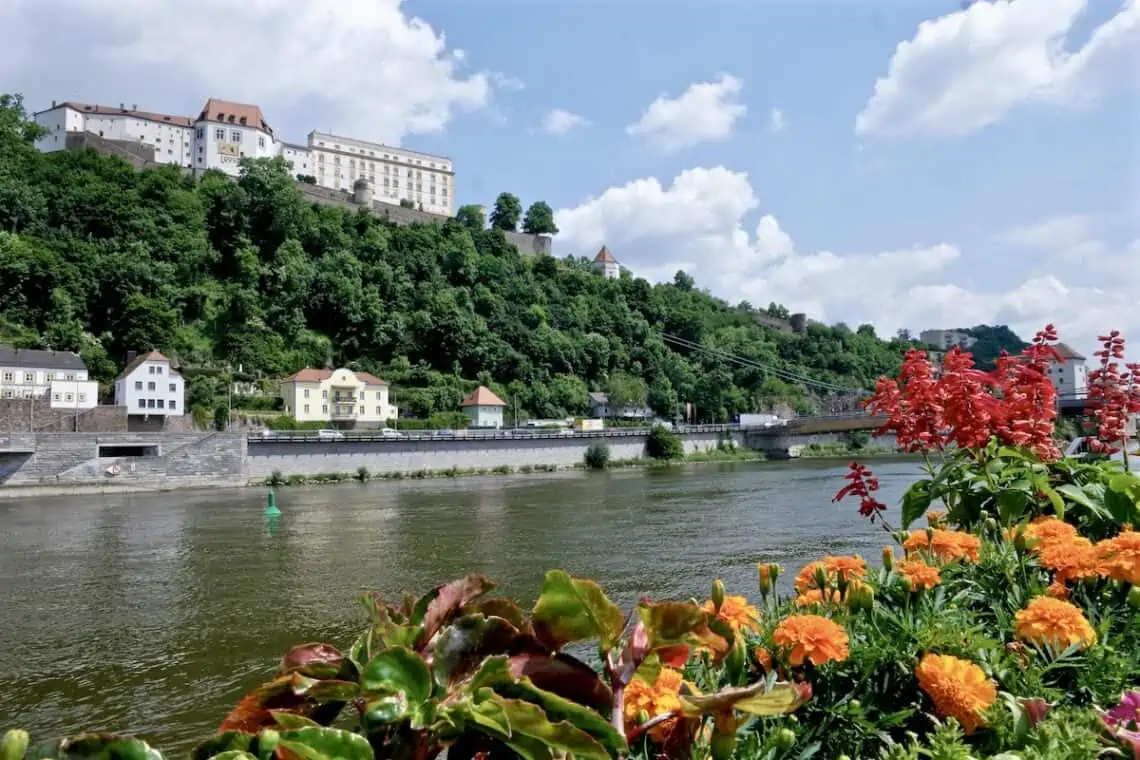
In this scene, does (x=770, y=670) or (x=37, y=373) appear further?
(x=37, y=373)

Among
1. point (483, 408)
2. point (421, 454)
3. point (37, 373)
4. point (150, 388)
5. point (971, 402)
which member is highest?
point (37, 373)

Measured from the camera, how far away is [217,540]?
18.9m

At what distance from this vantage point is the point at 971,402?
3.76 meters

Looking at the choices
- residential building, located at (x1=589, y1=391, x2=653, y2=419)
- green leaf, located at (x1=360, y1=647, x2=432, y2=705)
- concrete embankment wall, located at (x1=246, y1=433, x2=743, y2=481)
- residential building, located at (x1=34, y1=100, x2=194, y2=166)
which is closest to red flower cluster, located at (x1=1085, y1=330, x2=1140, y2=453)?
green leaf, located at (x1=360, y1=647, x2=432, y2=705)

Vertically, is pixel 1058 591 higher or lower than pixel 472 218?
lower

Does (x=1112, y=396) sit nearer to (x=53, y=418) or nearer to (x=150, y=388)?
(x=53, y=418)

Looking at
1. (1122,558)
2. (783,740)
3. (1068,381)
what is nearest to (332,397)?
(1068,381)

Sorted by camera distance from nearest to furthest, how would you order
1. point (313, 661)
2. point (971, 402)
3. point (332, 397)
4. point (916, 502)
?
point (313, 661)
point (916, 502)
point (971, 402)
point (332, 397)

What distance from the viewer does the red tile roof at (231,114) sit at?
83.4 m

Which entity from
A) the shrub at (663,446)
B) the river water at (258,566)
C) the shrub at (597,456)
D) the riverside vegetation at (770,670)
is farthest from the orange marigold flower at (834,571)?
the shrub at (663,446)

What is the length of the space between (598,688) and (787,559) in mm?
13032

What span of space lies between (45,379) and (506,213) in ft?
216

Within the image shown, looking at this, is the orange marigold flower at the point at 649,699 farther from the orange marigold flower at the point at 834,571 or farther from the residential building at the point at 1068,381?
the residential building at the point at 1068,381

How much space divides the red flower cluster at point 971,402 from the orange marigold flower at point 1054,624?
1982mm
